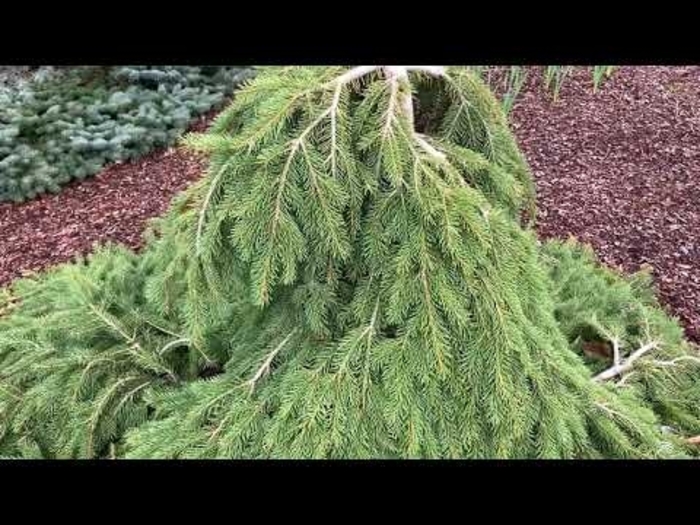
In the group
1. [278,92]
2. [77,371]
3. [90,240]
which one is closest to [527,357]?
[278,92]

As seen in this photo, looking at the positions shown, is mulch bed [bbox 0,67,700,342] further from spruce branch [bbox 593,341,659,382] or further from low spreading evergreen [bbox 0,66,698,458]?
low spreading evergreen [bbox 0,66,698,458]

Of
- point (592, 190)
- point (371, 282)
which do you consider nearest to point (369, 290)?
point (371, 282)

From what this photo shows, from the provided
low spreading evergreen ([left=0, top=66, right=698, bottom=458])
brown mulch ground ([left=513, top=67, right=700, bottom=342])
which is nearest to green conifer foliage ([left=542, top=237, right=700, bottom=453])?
low spreading evergreen ([left=0, top=66, right=698, bottom=458])

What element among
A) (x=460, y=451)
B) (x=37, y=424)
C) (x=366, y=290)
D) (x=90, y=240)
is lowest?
(x=90, y=240)

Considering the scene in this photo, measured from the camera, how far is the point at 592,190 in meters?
5.02

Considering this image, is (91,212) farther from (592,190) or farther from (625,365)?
(625,365)

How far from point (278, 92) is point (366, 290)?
602 mm

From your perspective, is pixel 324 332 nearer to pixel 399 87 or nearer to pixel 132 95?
pixel 399 87

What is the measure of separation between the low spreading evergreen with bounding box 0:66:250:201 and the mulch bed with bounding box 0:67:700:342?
16cm

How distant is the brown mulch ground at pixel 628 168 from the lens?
438 cm

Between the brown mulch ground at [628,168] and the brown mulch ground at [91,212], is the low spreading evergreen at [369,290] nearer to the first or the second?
the brown mulch ground at [628,168]

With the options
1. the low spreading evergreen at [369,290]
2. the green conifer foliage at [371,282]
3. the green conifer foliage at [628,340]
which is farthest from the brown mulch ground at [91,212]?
the green conifer foliage at [628,340]

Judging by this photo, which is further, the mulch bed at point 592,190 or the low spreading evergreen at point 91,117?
the low spreading evergreen at point 91,117
